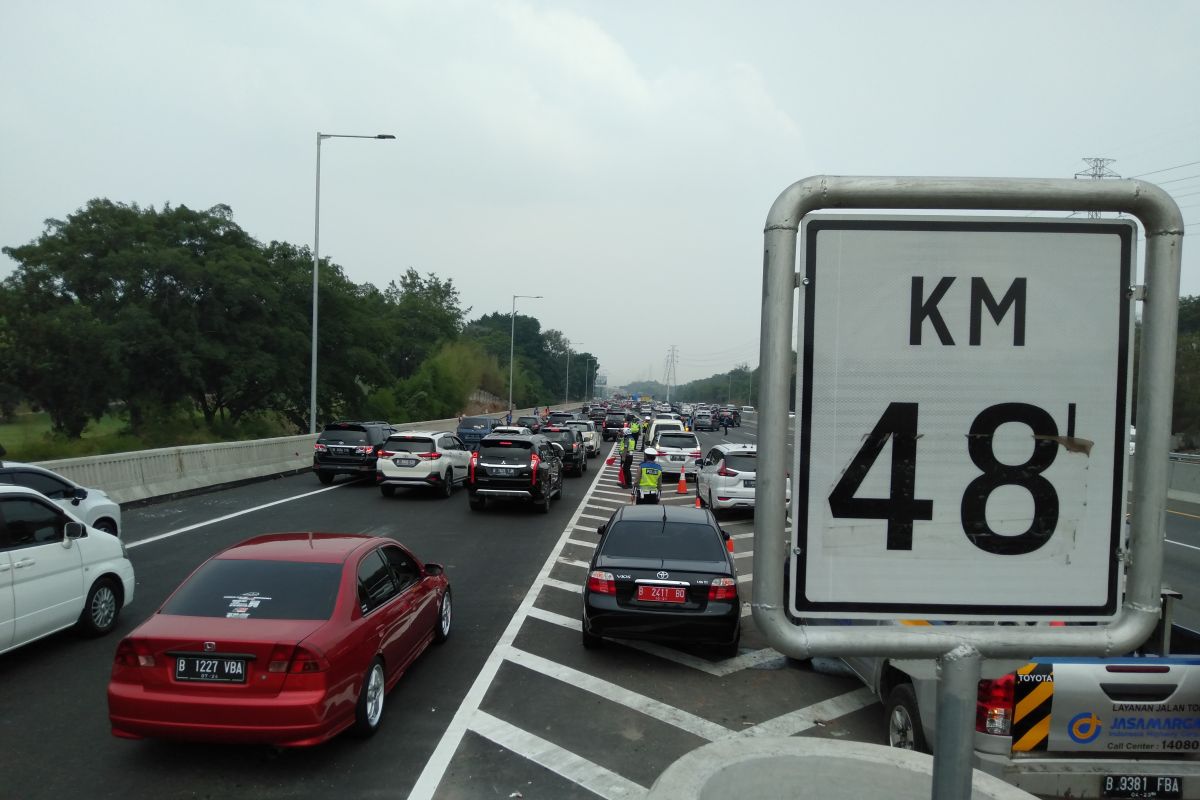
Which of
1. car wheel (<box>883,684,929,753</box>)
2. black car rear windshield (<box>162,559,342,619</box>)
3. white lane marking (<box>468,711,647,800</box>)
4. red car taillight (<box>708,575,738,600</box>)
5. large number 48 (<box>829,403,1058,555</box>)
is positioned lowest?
white lane marking (<box>468,711,647,800</box>)

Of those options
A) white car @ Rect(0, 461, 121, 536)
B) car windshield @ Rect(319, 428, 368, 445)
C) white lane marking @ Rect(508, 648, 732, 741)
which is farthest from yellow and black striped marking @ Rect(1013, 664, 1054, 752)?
car windshield @ Rect(319, 428, 368, 445)

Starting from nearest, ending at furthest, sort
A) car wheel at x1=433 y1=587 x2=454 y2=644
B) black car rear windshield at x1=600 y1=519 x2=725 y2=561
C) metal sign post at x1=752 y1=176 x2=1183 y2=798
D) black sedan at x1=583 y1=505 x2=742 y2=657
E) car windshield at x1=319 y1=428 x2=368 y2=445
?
1. metal sign post at x1=752 y1=176 x2=1183 y2=798
2. black sedan at x1=583 y1=505 x2=742 y2=657
3. car wheel at x1=433 y1=587 x2=454 y2=644
4. black car rear windshield at x1=600 y1=519 x2=725 y2=561
5. car windshield at x1=319 y1=428 x2=368 y2=445

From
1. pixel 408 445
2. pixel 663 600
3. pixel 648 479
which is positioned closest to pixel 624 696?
pixel 663 600

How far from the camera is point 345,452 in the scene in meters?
24.2

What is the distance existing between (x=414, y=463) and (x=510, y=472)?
3383 millimetres

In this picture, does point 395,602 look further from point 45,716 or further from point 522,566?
point 522,566

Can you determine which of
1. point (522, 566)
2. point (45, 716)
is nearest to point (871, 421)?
point (45, 716)

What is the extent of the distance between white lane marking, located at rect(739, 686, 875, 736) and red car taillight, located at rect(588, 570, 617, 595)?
2.24 metres

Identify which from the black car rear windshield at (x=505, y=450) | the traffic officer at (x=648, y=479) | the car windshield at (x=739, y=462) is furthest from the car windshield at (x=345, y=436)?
the car windshield at (x=739, y=462)

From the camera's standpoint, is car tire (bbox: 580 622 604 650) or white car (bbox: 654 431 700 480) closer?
car tire (bbox: 580 622 604 650)

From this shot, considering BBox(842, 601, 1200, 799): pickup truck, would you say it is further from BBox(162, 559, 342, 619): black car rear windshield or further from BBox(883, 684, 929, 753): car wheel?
BBox(162, 559, 342, 619): black car rear windshield

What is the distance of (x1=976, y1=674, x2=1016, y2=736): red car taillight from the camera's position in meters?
5.18

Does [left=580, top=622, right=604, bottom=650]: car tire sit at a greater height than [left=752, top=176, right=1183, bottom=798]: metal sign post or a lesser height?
lesser

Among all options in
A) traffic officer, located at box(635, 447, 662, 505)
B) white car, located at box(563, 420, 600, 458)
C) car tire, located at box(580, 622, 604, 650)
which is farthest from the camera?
white car, located at box(563, 420, 600, 458)
